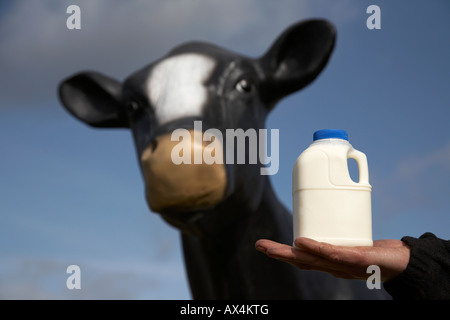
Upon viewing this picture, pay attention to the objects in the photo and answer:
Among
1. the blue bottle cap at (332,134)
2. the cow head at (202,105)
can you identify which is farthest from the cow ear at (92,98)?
the blue bottle cap at (332,134)

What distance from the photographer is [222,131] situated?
2.45 meters

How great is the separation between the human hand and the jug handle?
0.62 feet

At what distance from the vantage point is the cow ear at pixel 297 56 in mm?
2850

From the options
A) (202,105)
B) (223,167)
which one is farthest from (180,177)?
(202,105)

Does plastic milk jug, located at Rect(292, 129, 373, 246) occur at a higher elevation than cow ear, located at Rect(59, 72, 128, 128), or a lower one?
lower

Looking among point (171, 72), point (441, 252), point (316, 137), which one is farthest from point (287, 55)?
point (441, 252)

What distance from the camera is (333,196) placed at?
1.39 meters

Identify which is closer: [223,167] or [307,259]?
[307,259]

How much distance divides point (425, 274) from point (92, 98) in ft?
8.10

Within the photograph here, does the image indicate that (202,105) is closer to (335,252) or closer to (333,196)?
(333,196)

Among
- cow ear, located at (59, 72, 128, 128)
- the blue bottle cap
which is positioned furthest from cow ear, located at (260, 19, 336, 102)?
the blue bottle cap

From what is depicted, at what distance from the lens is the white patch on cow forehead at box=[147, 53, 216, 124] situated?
7.99 feet

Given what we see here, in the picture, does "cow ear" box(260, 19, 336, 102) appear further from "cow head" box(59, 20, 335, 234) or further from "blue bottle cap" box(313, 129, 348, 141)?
"blue bottle cap" box(313, 129, 348, 141)
